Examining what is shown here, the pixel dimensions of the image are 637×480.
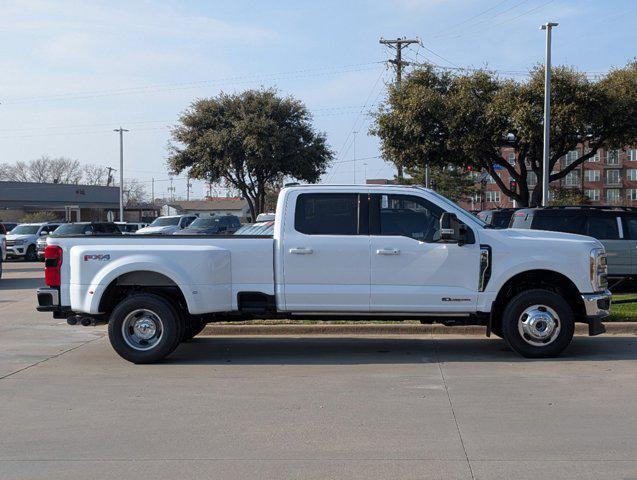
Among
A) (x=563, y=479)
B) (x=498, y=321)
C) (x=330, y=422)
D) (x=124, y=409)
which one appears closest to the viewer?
(x=563, y=479)

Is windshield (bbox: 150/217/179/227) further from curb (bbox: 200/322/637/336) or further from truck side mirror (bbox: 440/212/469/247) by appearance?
truck side mirror (bbox: 440/212/469/247)

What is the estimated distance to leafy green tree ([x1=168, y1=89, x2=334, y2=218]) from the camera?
40656mm

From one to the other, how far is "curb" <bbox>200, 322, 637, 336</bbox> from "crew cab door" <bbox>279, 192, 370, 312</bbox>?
2.09 m

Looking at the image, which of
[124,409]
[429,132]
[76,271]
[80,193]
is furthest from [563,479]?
[80,193]

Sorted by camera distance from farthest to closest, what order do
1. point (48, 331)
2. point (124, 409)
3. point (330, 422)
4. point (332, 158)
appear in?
point (332, 158) → point (48, 331) → point (124, 409) → point (330, 422)

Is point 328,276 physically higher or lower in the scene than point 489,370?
higher

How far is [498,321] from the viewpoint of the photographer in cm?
945

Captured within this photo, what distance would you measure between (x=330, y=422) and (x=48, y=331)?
7192 mm

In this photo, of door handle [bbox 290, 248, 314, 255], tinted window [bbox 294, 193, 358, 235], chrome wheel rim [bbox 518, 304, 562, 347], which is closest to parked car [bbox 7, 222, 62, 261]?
tinted window [bbox 294, 193, 358, 235]

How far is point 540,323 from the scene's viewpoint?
9203 millimetres

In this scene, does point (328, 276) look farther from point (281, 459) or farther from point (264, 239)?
point (281, 459)

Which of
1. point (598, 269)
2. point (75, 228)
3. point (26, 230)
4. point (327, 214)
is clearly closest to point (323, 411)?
point (327, 214)

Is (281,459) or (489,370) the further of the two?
(489,370)

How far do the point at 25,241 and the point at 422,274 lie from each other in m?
26.6
